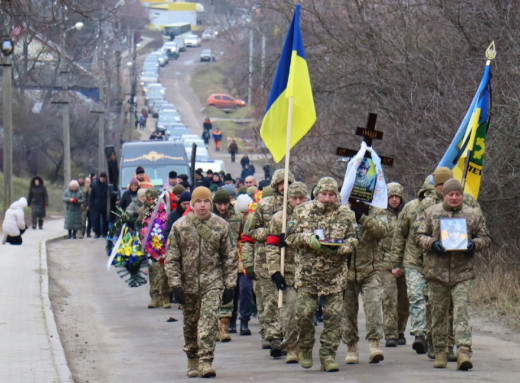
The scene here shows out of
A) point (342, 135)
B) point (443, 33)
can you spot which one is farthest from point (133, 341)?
point (342, 135)

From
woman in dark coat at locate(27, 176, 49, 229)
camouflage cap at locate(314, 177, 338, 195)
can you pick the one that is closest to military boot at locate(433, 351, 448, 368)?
camouflage cap at locate(314, 177, 338, 195)

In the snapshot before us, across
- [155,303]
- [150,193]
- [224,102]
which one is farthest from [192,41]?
[150,193]

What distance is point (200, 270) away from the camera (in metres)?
11.9

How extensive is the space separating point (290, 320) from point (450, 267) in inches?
66.8

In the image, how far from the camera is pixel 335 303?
11883mm

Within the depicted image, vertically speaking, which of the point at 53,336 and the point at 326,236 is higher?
the point at 326,236

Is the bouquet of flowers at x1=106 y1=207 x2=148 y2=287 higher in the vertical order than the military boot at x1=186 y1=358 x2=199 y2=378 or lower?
higher

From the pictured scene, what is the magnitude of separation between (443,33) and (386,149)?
230 cm

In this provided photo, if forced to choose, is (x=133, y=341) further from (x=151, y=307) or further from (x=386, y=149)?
(x=386, y=149)

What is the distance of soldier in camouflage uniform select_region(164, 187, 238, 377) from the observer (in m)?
11.8

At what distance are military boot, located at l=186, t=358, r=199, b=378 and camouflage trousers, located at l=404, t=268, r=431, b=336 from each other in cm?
242

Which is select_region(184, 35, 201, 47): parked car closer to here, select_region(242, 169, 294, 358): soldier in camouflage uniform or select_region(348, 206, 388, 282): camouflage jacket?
select_region(242, 169, 294, 358): soldier in camouflage uniform

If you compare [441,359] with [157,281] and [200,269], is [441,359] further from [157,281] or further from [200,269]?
[157,281]

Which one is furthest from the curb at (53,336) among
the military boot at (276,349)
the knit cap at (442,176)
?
the knit cap at (442,176)
